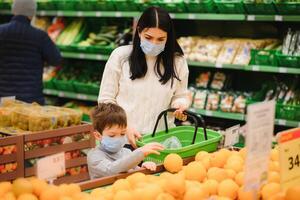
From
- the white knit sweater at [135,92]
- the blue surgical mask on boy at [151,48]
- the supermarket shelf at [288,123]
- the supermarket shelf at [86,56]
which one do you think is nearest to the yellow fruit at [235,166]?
the white knit sweater at [135,92]

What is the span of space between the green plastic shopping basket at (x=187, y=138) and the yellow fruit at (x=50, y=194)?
71 centimetres

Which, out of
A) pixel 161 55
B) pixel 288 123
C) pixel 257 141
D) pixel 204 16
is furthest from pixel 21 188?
pixel 204 16

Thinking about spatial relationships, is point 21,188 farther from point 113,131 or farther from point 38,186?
point 113,131

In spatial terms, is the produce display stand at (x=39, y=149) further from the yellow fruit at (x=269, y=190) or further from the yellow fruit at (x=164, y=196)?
the yellow fruit at (x=269, y=190)

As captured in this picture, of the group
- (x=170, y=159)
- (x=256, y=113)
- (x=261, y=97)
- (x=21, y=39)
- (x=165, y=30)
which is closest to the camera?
(x=256, y=113)

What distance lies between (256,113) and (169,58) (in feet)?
5.33

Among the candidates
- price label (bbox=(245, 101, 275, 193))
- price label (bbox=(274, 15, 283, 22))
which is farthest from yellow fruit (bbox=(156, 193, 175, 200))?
price label (bbox=(274, 15, 283, 22))

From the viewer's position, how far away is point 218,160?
6.79 ft

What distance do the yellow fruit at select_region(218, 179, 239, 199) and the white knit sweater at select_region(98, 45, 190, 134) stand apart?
119 centimetres

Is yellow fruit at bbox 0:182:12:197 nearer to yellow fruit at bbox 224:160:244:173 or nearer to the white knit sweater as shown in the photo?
yellow fruit at bbox 224:160:244:173

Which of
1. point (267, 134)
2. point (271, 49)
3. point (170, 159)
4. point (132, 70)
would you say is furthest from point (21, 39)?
point (267, 134)

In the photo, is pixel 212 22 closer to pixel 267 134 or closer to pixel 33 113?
pixel 33 113

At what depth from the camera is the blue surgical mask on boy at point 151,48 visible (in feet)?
9.46

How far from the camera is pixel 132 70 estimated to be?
293 centimetres
